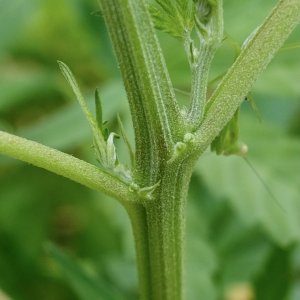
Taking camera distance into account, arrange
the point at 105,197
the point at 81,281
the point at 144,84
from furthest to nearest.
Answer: the point at 105,197
the point at 81,281
the point at 144,84

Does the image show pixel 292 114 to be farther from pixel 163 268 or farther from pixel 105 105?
pixel 163 268

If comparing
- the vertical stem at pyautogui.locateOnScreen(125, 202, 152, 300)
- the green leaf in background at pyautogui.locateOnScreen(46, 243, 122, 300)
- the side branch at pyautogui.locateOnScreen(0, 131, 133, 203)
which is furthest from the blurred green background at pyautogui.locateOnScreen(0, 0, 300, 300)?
the side branch at pyautogui.locateOnScreen(0, 131, 133, 203)

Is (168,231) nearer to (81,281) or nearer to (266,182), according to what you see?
(81,281)

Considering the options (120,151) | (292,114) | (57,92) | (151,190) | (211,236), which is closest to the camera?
(151,190)

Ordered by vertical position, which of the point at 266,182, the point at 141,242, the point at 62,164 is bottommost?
the point at 266,182

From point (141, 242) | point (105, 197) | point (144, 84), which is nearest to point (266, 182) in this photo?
point (105, 197)

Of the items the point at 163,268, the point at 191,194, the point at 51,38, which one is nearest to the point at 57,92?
the point at 51,38
